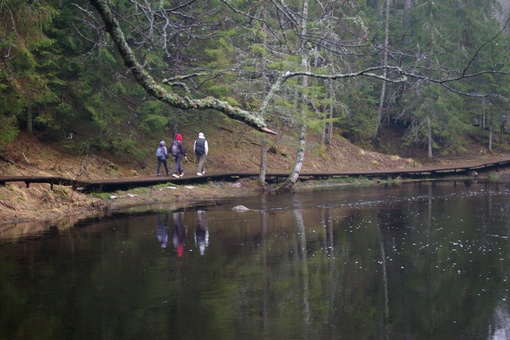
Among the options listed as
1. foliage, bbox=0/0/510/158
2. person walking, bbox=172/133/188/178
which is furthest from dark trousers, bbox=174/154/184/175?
foliage, bbox=0/0/510/158

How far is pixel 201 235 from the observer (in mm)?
15625

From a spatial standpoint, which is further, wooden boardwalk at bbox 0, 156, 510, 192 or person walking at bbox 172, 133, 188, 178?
person walking at bbox 172, 133, 188, 178

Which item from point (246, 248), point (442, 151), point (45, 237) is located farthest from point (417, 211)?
point (442, 151)

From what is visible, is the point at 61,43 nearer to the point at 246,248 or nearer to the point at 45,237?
the point at 45,237

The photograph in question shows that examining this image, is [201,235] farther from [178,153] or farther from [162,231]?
[178,153]

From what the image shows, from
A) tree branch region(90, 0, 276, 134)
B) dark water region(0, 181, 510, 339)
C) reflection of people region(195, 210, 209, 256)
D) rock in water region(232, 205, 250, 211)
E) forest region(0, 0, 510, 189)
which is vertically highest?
forest region(0, 0, 510, 189)

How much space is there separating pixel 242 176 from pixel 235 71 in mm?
14425

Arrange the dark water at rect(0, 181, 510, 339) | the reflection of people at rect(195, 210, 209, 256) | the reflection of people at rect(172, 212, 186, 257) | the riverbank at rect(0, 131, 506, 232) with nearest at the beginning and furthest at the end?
the dark water at rect(0, 181, 510, 339) → the reflection of people at rect(172, 212, 186, 257) → the reflection of people at rect(195, 210, 209, 256) → the riverbank at rect(0, 131, 506, 232)

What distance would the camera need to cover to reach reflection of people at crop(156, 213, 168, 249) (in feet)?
48.3

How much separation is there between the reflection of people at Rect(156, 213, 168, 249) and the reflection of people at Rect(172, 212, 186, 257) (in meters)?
0.22

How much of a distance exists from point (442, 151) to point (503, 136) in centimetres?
757

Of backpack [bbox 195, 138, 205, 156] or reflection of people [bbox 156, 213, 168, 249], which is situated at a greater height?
backpack [bbox 195, 138, 205, 156]

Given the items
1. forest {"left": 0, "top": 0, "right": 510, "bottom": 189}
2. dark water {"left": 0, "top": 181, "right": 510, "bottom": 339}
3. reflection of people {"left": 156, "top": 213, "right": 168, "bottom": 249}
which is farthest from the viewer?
reflection of people {"left": 156, "top": 213, "right": 168, "bottom": 249}

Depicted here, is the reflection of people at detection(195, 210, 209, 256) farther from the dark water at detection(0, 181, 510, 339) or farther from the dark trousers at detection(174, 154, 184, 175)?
the dark trousers at detection(174, 154, 184, 175)
